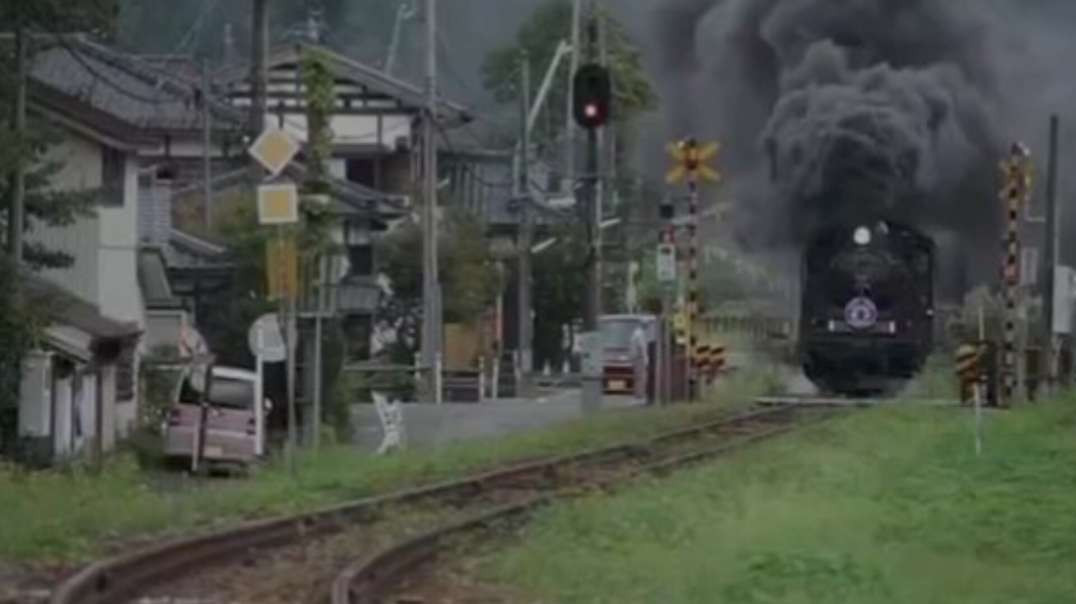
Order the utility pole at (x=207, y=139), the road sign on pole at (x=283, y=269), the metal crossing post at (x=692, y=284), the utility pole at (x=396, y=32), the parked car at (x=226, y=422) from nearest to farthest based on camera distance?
the road sign on pole at (x=283, y=269), the parked car at (x=226, y=422), the metal crossing post at (x=692, y=284), the utility pole at (x=207, y=139), the utility pole at (x=396, y=32)

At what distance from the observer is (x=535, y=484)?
19.8m

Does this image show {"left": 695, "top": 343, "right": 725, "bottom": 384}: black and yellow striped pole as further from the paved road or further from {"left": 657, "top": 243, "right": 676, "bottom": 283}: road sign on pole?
{"left": 657, "top": 243, "right": 676, "bottom": 283}: road sign on pole

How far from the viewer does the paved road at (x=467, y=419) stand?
32469 millimetres

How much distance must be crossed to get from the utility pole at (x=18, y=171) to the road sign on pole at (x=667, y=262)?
→ 36.3 feet

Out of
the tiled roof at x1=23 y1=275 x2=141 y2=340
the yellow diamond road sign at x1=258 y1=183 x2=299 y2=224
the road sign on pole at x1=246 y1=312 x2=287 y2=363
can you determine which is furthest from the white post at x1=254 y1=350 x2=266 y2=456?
the yellow diamond road sign at x1=258 y1=183 x2=299 y2=224

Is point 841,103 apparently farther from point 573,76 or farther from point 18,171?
point 18,171

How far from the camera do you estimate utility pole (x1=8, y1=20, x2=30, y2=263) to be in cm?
2445

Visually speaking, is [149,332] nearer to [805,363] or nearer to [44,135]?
[805,363]

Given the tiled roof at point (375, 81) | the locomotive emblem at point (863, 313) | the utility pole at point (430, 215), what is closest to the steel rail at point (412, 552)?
the locomotive emblem at point (863, 313)

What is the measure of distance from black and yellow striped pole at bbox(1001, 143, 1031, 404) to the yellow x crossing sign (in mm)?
4096

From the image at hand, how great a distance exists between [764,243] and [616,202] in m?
24.8

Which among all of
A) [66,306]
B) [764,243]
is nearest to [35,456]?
[66,306]

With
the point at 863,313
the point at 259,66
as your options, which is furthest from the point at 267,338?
the point at 863,313

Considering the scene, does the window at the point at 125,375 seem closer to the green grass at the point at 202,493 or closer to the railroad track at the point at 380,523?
the green grass at the point at 202,493
